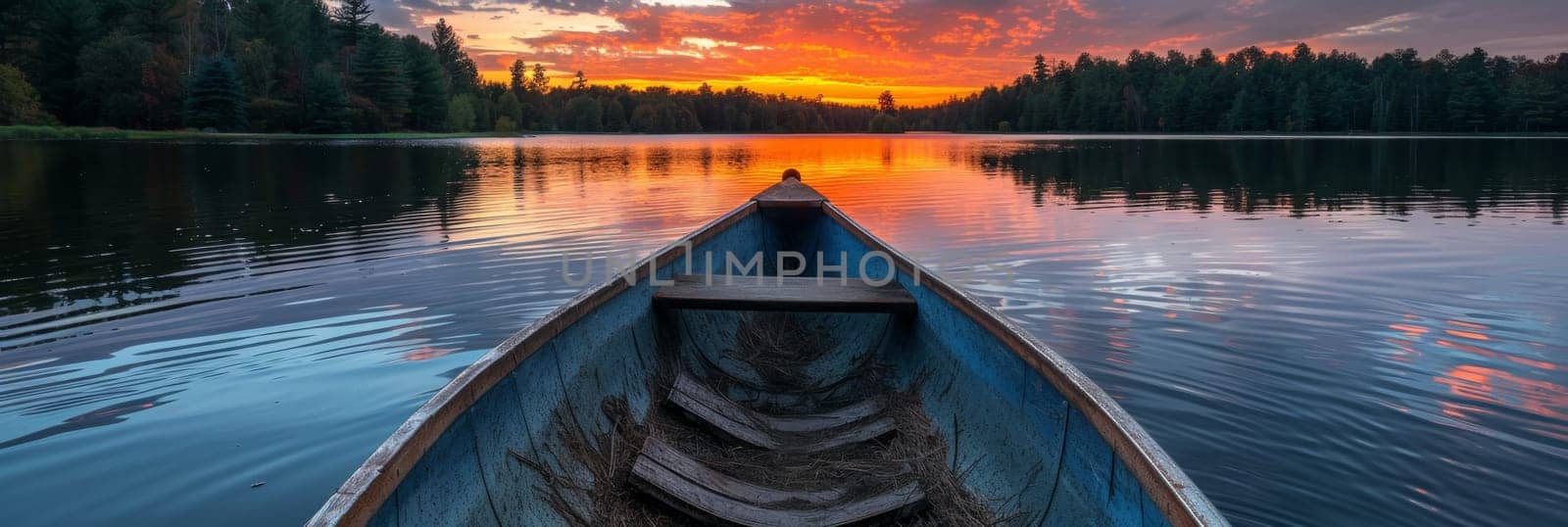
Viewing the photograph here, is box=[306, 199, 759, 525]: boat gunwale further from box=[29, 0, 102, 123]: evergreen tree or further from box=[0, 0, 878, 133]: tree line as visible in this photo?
box=[29, 0, 102, 123]: evergreen tree

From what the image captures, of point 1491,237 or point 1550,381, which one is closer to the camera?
point 1550,381

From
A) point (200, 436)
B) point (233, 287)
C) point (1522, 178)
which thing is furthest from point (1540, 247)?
point (1522, 178)

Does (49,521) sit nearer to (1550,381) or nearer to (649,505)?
(649,505)

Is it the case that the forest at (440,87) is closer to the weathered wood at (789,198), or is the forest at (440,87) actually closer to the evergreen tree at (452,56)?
the evergreen tree at (452,56)

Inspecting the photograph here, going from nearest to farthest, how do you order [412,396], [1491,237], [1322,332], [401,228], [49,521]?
[49,521] < [412,396] < [1322,332] < [1491,237] < [401,228]

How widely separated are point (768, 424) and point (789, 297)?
0.97 m

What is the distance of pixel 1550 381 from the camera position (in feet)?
20.2

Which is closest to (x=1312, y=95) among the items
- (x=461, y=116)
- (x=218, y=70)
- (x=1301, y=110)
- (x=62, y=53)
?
(x=1301, y=110)

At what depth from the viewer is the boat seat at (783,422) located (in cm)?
446

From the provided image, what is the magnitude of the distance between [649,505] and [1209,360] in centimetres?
515

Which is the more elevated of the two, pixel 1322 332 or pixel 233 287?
pixel 233 287

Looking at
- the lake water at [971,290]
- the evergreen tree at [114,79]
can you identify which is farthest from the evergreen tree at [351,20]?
the lake water at [971,290]

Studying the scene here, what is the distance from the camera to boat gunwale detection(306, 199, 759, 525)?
6.52ft

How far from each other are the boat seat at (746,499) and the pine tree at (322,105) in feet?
281
